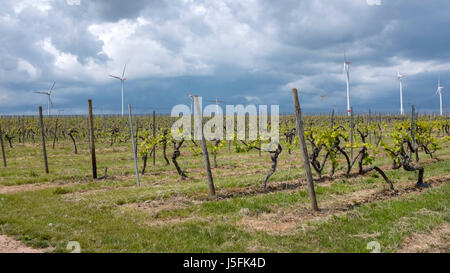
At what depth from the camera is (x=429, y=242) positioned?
589cm

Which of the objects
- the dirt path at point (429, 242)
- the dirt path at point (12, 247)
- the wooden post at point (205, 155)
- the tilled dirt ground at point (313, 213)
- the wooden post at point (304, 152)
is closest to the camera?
the dirt path at point (429, 242)

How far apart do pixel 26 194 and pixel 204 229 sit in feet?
24.0

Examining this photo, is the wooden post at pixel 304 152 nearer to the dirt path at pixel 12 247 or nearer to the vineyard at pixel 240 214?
the vineyard at pixel 240 214

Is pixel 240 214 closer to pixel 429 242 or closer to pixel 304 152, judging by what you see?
pixel 304 152

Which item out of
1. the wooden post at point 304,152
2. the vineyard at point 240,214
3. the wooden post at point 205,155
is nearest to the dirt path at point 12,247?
the vineyard at point 240,214

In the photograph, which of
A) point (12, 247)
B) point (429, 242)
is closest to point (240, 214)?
point (429, 242)

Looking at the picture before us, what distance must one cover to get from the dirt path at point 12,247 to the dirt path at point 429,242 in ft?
21.2

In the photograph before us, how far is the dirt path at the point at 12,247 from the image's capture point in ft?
20.0

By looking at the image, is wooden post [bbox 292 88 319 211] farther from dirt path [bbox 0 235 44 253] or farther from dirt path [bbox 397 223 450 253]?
dirt path [bbox 0 235 44 253]

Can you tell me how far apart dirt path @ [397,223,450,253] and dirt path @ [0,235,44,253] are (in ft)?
21.2

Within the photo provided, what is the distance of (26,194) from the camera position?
10938mm

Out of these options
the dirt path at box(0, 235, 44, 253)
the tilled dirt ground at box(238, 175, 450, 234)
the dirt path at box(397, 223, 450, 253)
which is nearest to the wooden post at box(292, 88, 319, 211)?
the tilled dirt ground at box(238, 175, 450, 234)

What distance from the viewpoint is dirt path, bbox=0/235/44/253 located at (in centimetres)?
610
